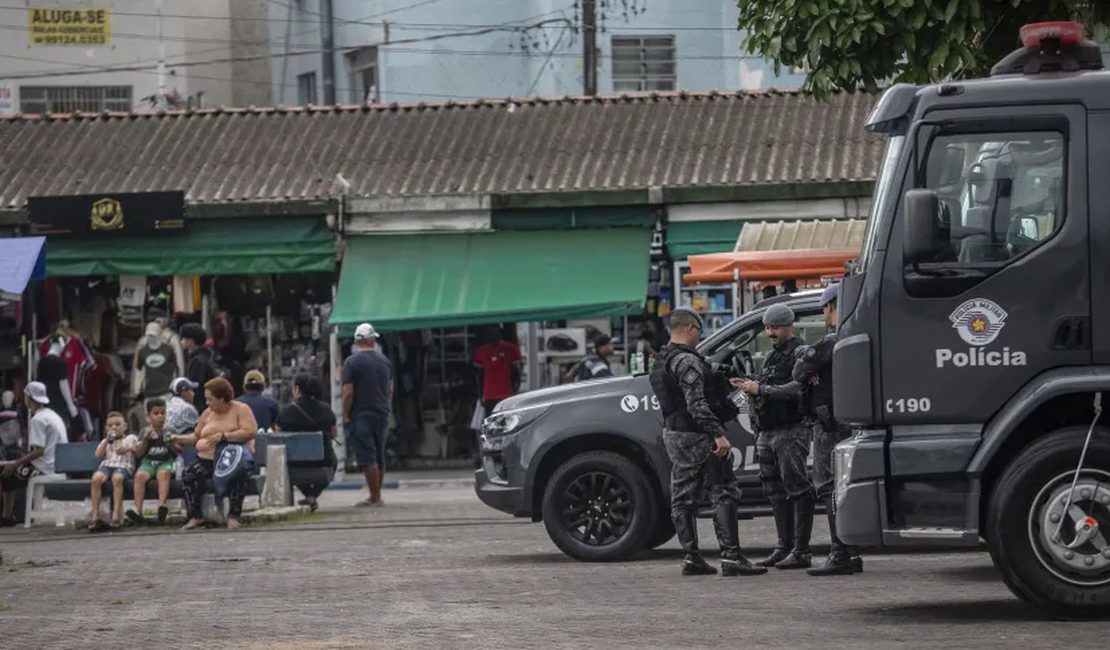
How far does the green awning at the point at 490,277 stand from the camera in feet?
90.2

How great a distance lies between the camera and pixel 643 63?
3812 cm

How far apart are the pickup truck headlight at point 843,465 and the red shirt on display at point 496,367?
641 inches

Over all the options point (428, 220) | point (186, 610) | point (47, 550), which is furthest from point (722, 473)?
point (428, 220)

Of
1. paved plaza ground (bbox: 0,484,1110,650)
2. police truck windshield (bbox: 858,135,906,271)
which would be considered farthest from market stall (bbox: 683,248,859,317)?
police truck windshield (bbox: 858,135,906,271)

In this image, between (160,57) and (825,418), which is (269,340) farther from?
(825,418)

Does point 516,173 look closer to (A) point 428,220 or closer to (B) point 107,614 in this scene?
(A) point 428,220

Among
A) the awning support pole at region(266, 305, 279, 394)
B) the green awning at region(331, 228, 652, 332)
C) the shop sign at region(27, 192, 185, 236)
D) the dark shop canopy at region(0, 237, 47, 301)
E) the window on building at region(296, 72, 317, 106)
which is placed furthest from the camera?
the window on building at region(296, 72, 317, 106)

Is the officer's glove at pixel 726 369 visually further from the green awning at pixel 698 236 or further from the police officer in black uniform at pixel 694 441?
the green awning at pixel 698 236

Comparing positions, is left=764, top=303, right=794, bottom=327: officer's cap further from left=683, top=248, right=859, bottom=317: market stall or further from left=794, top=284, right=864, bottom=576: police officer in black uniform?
left=683, top=248, right=859, bottom=317: market stall

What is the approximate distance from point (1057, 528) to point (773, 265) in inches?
423

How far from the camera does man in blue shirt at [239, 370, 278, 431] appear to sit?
925 inches

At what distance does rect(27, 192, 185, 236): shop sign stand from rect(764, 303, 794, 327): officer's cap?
15517 millimetres

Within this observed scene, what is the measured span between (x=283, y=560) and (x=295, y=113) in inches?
612

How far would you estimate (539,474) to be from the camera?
16312 millimetres
